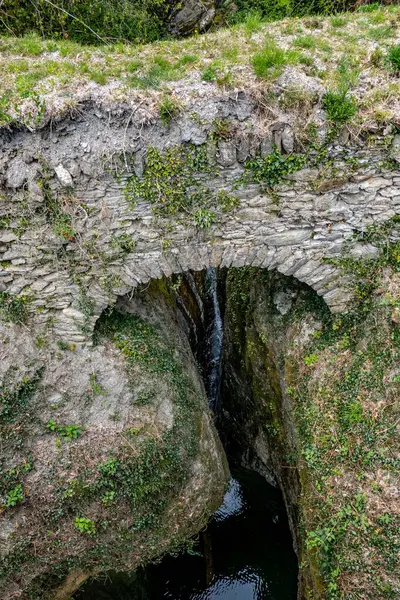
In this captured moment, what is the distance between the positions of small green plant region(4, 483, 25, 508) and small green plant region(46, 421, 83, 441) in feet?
2.96

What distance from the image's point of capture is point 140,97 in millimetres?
5348

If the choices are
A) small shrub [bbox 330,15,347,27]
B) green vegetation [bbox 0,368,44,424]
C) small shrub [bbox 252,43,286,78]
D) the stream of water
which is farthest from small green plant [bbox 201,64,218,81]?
the stream of water

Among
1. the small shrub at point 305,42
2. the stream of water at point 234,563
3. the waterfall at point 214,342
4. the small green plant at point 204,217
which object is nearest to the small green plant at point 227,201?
the small green plant at point 204,217

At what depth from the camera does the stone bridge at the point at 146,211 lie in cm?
530

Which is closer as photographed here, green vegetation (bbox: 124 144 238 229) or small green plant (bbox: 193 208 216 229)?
green vegetation (bbox: 124 144 238 229)

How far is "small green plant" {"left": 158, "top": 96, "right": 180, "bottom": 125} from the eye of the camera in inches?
206

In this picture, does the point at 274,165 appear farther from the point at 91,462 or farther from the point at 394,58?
the point at 91,462

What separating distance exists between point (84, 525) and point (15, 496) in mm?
1130

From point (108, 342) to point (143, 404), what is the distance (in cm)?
122

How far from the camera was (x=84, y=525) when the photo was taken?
6168 mm

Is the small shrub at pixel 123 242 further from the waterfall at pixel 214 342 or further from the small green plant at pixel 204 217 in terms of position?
the waterfall at pixel 214 342

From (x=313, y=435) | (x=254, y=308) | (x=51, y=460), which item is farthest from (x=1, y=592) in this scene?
(x=254, y=308)

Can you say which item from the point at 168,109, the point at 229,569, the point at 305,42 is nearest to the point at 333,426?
the point at 168,109

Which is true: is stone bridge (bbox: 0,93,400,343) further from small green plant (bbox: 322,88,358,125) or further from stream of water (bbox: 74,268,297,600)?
stream of water (bbox: 74,268,297,600)
